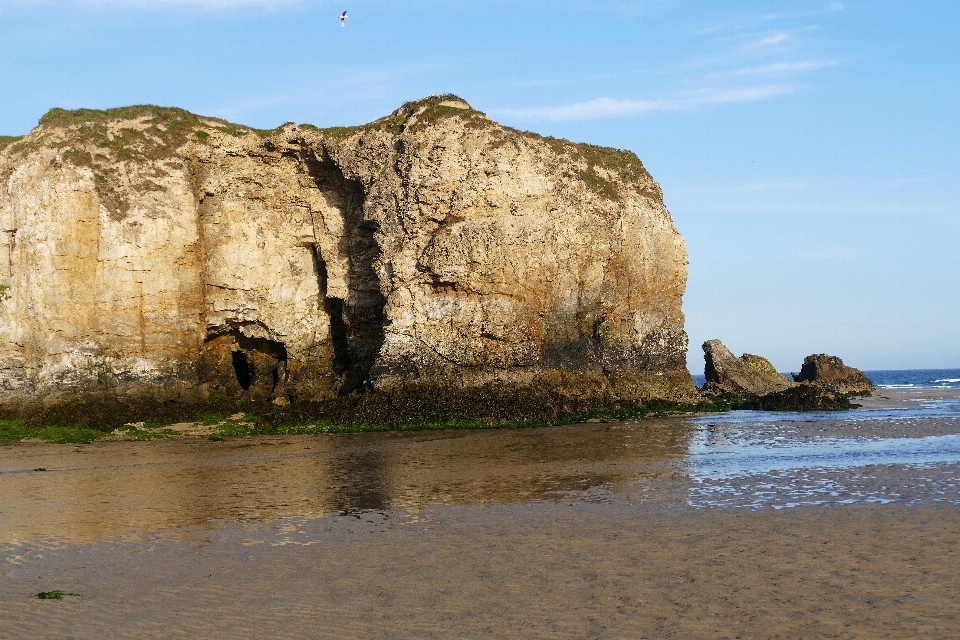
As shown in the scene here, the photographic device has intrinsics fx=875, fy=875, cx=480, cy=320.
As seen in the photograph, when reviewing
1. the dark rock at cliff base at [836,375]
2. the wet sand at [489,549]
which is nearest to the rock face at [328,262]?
the wet sand at [489,549]

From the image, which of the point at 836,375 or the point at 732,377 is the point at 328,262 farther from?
the point at 836,375

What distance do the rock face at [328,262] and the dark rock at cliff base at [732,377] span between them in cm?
857

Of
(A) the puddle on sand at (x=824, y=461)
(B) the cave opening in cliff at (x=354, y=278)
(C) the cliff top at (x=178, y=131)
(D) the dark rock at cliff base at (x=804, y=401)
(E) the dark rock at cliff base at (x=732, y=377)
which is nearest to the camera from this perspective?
(A) the puddle on sand at (x=824, y=461)

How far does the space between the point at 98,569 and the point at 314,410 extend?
17.0 meters

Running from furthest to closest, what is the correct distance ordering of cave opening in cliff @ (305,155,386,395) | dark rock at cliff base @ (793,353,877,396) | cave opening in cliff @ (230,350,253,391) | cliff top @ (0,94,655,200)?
dark rock at cliff base @ (793,353,877,396) < cave opening in cliff @ (230,350,253,391) < cave opening in cliff @ (305,155,386,395) < cliff top @ (0,94,655,200)

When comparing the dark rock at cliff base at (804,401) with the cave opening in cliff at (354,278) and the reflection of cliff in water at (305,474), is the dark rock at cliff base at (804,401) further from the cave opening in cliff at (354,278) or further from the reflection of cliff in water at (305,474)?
the cave opening in cliff at (354,278)

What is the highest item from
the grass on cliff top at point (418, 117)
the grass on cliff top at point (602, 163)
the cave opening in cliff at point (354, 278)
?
the grass on cliff top at point (418, 117)

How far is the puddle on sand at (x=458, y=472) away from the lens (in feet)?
37.8

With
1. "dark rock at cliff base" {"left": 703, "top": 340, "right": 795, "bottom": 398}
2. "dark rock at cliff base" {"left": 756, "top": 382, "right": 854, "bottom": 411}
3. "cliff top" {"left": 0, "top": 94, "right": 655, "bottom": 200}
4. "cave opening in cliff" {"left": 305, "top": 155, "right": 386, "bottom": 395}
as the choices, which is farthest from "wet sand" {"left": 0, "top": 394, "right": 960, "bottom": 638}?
"dark rock at cliff base" {"left": 703, "top": 340, "right": 795, "bottom": 398}

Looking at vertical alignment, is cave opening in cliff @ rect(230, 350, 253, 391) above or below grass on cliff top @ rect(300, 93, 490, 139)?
below

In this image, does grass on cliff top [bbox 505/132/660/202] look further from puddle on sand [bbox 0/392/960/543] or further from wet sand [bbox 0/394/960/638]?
wet sand [bbox 0/394/960/638]

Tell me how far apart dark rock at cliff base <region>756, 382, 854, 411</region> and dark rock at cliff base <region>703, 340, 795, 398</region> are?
18.1 ft

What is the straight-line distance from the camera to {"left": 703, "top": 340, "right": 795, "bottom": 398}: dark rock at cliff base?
3719 centimetres

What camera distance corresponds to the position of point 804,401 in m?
29.8
